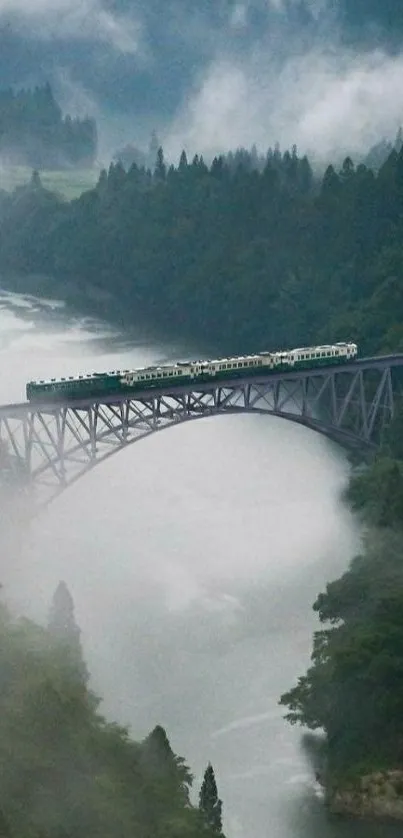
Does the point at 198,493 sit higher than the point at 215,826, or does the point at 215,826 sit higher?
the point at 198,493

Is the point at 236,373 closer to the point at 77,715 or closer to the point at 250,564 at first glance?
the point at 250,564

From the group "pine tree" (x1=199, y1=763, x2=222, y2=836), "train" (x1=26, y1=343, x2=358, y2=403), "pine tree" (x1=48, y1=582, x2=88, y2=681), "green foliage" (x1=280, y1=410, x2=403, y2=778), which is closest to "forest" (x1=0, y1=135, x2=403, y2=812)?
"green foliage" (x1=280, y1=410, x2=403, y2=778)

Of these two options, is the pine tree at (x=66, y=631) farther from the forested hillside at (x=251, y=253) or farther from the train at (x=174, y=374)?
the forested hillside at (x=251, y=253)

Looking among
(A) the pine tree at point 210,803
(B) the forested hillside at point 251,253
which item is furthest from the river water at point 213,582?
(B) the forested hillside at point 251,253

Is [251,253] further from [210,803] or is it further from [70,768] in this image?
[70,768]

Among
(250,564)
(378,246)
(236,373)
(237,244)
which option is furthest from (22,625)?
(237,244)

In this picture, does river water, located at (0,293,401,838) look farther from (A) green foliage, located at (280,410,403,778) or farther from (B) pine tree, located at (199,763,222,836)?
(B) pine tree, located at (199,763,222,836)
